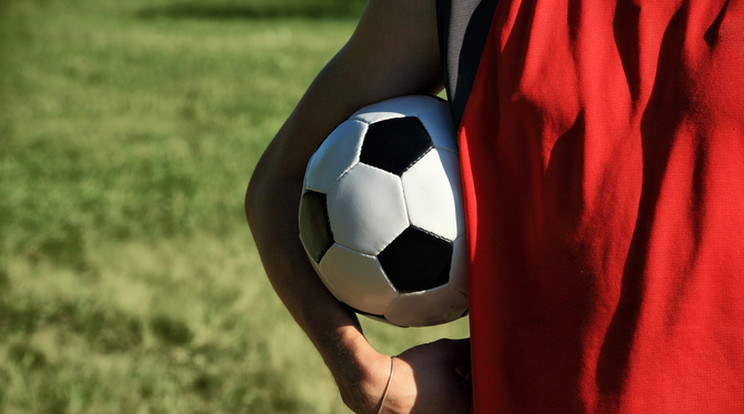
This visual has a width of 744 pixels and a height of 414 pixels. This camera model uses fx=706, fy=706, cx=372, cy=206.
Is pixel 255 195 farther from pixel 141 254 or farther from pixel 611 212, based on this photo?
pixel 141 254

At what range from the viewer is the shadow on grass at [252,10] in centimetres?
1978

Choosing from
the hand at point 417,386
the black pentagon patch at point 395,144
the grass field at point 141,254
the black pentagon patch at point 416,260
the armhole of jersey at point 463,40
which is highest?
the armhole of jersey at point 463,40

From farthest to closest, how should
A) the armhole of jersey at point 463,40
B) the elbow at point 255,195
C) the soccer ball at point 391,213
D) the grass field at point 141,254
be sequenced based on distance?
the grass field at point 141,254 < the elbow at point 255,195 < the soccer ball at point 391,213 < the armhole of jersey at point 463,40

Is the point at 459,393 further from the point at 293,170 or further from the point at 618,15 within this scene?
the point at 618,15

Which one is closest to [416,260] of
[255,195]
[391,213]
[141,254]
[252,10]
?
[391,213]

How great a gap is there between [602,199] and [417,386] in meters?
0.47

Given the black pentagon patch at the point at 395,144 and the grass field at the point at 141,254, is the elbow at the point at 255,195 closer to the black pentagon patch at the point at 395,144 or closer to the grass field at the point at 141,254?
the black pentagon patch at the point at 395,144

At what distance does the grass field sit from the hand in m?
2.00

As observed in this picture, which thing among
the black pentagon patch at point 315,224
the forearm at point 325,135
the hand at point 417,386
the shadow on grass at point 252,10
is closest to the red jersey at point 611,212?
the hand at point 417,386

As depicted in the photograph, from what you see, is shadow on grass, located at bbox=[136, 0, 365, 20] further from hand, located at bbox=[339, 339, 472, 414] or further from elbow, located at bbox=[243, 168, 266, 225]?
hand, located at bbox=[339, 339, 472, 414]

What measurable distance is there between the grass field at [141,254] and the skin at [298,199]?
74.0 inches

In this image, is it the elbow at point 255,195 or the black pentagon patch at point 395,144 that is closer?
the black pentagon patch at point 395,144

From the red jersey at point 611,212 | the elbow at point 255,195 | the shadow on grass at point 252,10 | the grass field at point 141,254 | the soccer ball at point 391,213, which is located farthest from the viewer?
the shadow on grass at point 252,10

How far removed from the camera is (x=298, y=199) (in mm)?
1479
